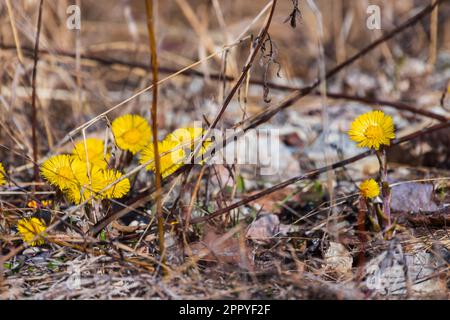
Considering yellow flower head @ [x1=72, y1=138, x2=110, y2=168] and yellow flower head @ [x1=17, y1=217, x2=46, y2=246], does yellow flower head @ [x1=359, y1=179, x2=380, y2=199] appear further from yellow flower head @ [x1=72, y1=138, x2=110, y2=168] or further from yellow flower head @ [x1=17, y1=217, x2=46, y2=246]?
yellow flower head @ [x1=17, y1=217, x2=46, y2=246]

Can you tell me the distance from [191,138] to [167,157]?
100 millimetres

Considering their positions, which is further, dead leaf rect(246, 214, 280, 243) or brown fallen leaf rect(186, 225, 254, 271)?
dead leaf rect(246, 214, 280, 243)

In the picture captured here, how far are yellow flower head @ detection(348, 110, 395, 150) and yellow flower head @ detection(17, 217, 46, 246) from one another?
2.88ft

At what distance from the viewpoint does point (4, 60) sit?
259cm

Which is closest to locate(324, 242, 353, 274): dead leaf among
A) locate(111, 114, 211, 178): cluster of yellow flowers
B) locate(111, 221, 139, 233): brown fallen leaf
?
locate(111, 114, 211, 178): cluster of yellow flowers

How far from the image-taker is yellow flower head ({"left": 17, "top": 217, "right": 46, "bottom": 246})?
155cm

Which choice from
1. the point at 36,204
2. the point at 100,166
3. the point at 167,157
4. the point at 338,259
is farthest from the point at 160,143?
the point at 338,259

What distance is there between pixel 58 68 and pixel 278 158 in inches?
46.4

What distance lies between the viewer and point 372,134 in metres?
1.62

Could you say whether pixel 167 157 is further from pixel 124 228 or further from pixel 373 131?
pixel 373 131
